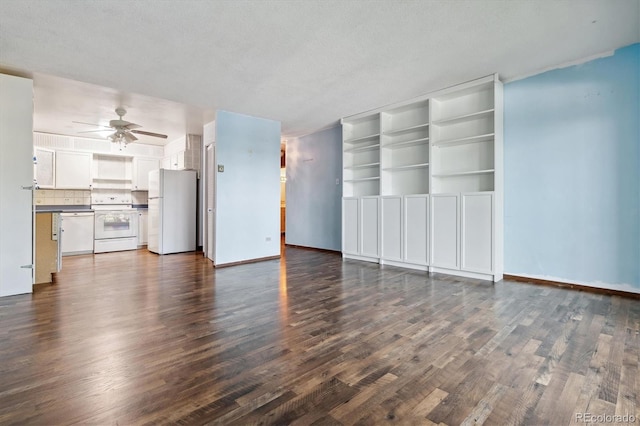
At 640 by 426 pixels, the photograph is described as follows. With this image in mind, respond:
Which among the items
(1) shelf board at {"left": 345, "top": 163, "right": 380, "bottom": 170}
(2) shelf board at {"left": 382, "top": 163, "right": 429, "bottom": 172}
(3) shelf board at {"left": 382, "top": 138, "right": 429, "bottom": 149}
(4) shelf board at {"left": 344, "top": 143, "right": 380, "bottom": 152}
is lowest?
(2) shelf board at {"left": 382, "top": 163, "right": 429, "bottom": 172}

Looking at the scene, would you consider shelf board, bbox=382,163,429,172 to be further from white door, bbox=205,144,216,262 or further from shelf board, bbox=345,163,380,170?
white door, bbox=205,144,216,262

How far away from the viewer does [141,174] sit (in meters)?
7.86

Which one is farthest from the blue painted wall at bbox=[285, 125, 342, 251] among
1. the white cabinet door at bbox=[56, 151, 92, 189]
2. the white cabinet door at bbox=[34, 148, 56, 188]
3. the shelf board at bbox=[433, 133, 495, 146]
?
the white cabinet door at bbox=[34, 148, 56, 188]

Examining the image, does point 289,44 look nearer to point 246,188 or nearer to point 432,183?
point 432,183

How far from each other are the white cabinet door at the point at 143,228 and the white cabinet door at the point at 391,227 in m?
6.00

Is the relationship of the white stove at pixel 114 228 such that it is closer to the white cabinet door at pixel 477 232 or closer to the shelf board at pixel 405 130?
the shelf board at pixel 405 130

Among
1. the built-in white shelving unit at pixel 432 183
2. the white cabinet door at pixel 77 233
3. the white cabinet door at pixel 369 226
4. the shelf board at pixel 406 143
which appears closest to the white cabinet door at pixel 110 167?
the white cabinet door at pixel 77 233

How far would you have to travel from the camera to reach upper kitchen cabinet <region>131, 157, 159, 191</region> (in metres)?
7.79

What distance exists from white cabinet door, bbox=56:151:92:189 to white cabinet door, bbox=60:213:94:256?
772 mm

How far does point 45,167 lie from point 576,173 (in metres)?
9.46

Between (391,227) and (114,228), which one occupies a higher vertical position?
(391,227)

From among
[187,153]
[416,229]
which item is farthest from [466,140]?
[187,153]

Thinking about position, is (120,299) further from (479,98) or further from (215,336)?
(479,98)

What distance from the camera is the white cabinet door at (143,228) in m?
7.63
